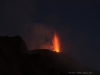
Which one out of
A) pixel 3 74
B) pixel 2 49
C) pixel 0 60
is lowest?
pixel 3 74

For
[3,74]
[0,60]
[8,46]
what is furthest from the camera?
[8,46]

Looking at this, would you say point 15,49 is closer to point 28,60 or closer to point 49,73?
point 28,60

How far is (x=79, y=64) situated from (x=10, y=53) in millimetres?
145555

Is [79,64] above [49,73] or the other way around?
above

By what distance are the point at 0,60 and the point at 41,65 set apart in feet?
29.9

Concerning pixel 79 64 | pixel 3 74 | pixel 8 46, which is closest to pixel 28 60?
pixel 8 46

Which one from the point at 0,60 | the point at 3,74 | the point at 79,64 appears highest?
the point at 79,64

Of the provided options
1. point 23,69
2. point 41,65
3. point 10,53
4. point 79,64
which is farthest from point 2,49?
point 79,64

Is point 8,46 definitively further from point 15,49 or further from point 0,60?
point 0,60

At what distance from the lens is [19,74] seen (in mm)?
37531

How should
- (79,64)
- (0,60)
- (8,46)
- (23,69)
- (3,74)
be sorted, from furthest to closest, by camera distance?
(79,64), (8,46), (23,69), (0,60), (3,74)

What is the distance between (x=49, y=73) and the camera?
43406mm

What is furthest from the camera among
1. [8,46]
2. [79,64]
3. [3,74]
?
[79,64]

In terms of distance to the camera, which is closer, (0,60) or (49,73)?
(0,60)
